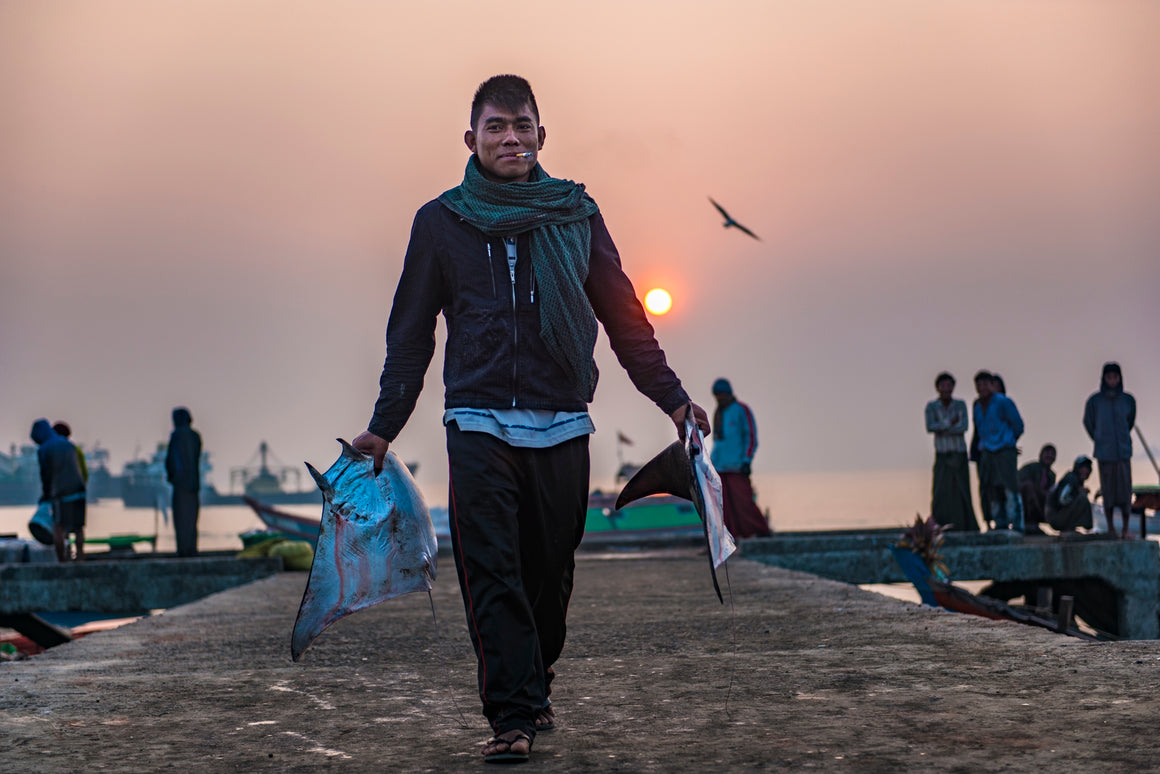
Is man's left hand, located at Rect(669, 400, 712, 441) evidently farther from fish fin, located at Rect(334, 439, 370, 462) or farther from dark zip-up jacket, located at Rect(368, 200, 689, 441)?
fish fin, located at Rect(334, 439, 370, 462)

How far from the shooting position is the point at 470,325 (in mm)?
4012

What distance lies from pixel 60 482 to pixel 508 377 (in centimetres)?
1373

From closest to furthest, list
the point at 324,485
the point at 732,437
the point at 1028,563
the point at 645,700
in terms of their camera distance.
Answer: the point at 324,485, the point at 645,700, the point at 732,437, the point at 1028,563

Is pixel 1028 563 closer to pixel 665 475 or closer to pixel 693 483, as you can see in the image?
pixel 665 475

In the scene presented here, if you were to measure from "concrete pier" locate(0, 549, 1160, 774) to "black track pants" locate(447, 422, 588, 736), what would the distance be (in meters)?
0.22

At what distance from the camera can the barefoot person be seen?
12.7 feet

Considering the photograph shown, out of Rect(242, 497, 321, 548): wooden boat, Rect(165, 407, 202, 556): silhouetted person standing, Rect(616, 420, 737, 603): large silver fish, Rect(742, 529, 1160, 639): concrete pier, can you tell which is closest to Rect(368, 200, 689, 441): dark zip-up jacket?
Rect(616, 420, 737, 603): large silver fish

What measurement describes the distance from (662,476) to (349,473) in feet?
3.21

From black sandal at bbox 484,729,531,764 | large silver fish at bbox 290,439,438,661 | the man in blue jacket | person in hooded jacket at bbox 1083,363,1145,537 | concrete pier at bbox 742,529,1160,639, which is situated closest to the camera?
black sandal at bbox 484,729,531,764

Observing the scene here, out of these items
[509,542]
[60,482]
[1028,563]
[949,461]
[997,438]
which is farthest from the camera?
[949,461]

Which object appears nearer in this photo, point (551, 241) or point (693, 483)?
point (551, 241)

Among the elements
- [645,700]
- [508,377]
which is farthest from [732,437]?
[508,377]

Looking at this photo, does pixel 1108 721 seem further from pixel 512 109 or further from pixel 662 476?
pixel 512 109

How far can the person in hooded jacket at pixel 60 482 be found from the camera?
53.3 feet
